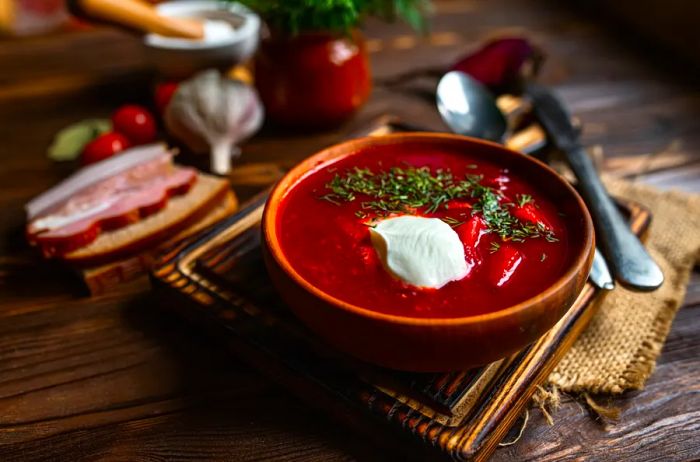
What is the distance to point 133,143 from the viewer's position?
2234 mm

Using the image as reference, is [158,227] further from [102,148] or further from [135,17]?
[135,17]

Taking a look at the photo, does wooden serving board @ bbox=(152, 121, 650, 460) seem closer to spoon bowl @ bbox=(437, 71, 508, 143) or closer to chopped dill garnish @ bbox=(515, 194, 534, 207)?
chopped dill garnish @ bbox=(515, 194, 534, 207)

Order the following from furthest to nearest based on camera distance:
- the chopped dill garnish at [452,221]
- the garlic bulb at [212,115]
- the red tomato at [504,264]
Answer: the garlic bulb at [212,115]
the chopped dill garnish at [452,221]
the red tomato at [504,264]

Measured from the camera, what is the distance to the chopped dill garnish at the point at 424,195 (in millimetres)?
1281

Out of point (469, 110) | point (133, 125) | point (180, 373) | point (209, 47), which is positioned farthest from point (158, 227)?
point (469, 110)

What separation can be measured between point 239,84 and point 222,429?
124 cm

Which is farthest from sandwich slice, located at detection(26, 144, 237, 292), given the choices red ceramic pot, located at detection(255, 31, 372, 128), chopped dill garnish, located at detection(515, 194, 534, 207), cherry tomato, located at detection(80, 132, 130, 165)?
chopped dill garnish, located at detection(515, 194, 534, 207)

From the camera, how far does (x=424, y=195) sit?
1.39 metres

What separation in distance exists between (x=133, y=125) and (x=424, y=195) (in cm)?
126

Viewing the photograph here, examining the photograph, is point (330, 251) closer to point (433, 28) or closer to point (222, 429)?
point (222, 429)

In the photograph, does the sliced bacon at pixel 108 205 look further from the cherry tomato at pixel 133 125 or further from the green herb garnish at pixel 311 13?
the green herb garnish at pixel 311 13

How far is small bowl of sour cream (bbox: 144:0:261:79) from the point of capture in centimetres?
231

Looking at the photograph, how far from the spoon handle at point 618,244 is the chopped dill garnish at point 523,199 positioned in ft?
0.75

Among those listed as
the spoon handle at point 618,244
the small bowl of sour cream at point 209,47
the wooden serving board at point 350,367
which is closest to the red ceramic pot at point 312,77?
the small bowl of sour cream at point 209,47
